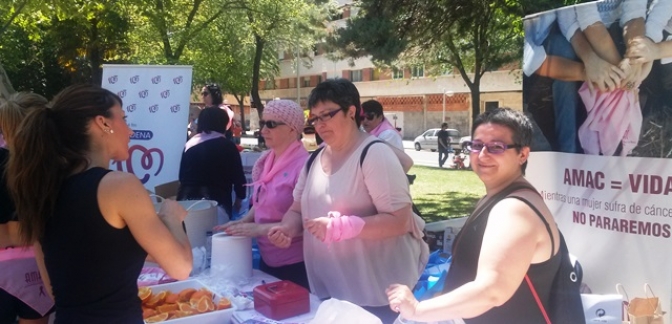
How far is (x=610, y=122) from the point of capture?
2822 millimetres

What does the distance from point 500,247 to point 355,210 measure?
2.67ft

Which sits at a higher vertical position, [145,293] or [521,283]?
[521,283]

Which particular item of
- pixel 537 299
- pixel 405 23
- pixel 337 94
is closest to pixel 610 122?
pixel 337 94

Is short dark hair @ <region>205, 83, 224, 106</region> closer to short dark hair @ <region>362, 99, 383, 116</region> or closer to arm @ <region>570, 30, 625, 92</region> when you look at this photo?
short dark hair @ <region>362, 99, 383, 116</region>

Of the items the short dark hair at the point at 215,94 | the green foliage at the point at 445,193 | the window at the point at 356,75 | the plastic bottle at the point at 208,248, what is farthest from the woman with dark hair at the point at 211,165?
the window at the point at 356,75

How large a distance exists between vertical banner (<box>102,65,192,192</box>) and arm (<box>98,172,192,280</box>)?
3097 millimetres

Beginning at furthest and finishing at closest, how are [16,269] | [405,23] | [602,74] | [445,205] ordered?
[445,205]
[405,23]
[602,74]
[16,269]

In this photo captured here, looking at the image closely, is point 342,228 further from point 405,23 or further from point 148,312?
point 405,23

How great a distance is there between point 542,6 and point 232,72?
56.0ft

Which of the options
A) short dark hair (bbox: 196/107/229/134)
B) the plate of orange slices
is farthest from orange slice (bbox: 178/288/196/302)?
short dark hair (bbox: 196/107/229/134)

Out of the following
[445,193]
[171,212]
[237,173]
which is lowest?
[445,193]

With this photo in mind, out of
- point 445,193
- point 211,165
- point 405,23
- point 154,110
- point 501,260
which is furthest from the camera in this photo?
point 445,193

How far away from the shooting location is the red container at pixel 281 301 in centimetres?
207

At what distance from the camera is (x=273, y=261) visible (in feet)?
9.00
